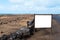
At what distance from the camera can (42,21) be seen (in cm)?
1351

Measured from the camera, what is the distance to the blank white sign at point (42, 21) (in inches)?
527

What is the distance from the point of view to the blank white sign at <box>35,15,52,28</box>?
43.9 feet

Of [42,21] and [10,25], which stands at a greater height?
[42,21]

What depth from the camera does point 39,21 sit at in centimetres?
1345

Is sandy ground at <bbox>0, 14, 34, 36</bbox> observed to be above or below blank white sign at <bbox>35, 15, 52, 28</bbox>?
below

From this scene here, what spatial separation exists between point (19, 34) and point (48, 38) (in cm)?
249

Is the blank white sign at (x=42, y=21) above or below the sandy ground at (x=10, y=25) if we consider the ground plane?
above

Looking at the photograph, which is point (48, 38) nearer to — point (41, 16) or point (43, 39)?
point (43, 39)

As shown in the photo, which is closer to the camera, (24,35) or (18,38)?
(18,38)

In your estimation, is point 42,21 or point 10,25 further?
point 10,25

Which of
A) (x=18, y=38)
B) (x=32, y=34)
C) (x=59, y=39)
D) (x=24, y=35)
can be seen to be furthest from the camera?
(x=32, y=34)

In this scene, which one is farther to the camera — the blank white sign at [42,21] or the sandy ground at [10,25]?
the sandy ground at [10,25]

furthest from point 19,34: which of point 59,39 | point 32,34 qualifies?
point 59,39

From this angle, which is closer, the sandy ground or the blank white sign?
the blank white sign
